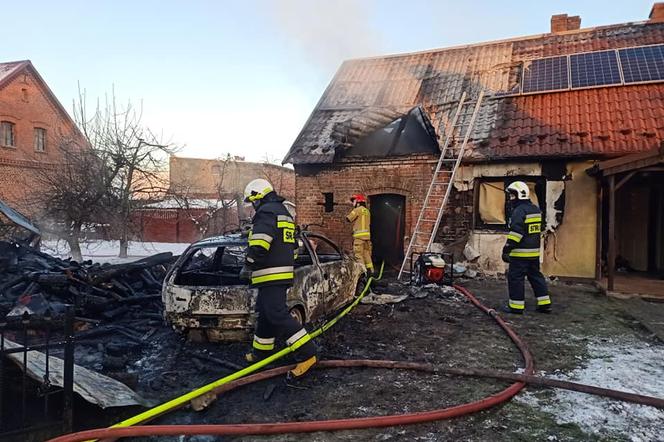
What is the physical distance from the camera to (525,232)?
6852 mm

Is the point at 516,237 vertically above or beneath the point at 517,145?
beneath

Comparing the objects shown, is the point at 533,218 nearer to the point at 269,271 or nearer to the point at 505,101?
the point at 269,271

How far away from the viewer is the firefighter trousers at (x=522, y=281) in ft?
22.6

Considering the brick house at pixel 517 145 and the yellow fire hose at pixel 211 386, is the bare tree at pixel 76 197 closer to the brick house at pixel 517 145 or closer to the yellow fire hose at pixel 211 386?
the brick house at pixel 517 145

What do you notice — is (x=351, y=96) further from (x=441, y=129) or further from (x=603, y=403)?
(x=603, y=403)

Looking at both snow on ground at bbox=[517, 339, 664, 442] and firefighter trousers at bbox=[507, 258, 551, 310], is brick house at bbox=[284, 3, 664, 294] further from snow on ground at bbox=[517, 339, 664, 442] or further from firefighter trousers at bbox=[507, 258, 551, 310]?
snow on ground at bbox=[517, 339, 664, 442]

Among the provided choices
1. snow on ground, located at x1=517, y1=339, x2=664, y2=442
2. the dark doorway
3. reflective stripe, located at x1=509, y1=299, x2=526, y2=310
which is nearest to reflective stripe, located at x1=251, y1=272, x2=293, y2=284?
snow on ground, located at x1=517, y1=339, x2=664, y2=442

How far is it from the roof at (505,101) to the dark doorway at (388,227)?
1.83 meters

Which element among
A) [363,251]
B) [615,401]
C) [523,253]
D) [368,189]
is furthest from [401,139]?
[615,401]

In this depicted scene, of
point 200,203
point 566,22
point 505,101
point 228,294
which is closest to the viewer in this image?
point 228,294

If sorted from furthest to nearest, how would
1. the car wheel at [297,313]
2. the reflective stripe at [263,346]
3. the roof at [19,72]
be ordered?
the roof at [19,72]
the car wheel at [297,313]
the reflective stripe at [263,346]

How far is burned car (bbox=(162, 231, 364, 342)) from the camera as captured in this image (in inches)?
193

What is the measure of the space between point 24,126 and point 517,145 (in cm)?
2494

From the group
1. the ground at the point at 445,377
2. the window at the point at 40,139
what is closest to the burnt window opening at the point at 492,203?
the ground at the point at 445,377
